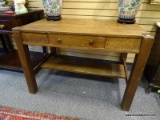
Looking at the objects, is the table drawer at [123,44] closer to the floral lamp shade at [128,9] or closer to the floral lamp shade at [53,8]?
the floral lamp shade at [128,9]

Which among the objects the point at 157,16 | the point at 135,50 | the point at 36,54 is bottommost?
the point at 36,54

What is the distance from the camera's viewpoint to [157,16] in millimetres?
1292

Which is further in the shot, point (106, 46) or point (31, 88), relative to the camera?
point (31, 88)

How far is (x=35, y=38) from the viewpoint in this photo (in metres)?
0.98

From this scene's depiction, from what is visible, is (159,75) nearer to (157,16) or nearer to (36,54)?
(157,16)

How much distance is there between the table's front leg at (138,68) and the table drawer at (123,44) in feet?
0.13

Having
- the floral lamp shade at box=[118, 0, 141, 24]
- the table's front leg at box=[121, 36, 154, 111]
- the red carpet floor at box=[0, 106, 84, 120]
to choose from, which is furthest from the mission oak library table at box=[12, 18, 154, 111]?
the red carpet floor at box=[0, 106, 84, 120]

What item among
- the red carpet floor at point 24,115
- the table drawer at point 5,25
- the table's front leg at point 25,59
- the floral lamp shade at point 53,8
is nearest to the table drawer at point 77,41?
the table's front leg at point 25,59

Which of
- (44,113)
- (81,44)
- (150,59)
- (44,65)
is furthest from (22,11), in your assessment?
(150,59)

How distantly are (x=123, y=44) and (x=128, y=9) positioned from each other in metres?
0.38

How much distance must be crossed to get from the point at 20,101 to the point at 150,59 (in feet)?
4.88

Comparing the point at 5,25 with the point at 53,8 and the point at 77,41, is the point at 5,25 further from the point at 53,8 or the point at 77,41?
the point at 77,41

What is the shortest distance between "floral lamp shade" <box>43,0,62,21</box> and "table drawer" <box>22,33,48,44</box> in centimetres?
35

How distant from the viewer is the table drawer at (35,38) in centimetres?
96
